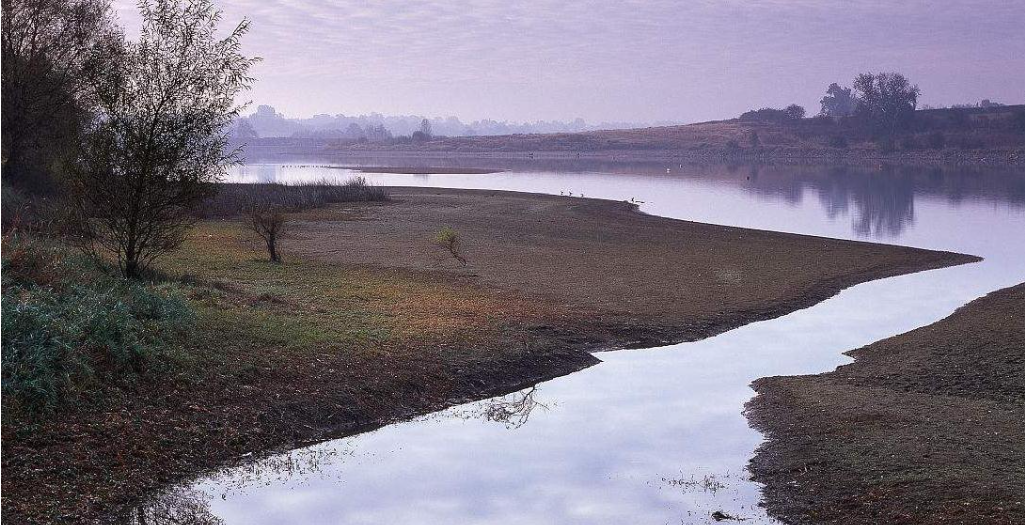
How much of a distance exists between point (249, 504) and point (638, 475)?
462 centimetres

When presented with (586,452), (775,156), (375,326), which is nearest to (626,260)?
(375,326)

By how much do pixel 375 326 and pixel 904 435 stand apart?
917 centimetres

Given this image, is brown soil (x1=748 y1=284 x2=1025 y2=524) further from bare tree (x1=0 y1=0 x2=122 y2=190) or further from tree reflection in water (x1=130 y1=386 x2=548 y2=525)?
bare tree (x1=0 y1=0 x2=122 y2=190)

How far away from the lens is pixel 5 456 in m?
9.10

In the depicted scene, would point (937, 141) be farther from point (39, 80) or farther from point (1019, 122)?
point (39, 80)

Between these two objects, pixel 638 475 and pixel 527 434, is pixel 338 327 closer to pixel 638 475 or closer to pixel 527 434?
A: pixel 527 434

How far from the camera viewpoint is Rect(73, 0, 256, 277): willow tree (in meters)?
16.8

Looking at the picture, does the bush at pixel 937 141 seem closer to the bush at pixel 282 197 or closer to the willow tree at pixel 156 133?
the bush at pixel 282 197

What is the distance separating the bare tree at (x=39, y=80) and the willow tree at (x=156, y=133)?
1607 centimetres

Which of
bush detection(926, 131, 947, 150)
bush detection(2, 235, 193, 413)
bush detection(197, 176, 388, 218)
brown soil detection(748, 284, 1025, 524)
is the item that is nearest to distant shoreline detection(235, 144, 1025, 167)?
bush detection(926, 131, 947, 150)

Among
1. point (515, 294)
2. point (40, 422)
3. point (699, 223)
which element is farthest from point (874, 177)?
point (40, 422)

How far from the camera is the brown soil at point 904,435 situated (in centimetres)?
910

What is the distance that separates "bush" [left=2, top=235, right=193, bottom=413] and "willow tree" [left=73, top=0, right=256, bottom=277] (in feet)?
7.57

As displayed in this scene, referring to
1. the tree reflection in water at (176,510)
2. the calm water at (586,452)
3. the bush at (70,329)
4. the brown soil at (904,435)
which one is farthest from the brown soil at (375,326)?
the brown soil at (904,435)
